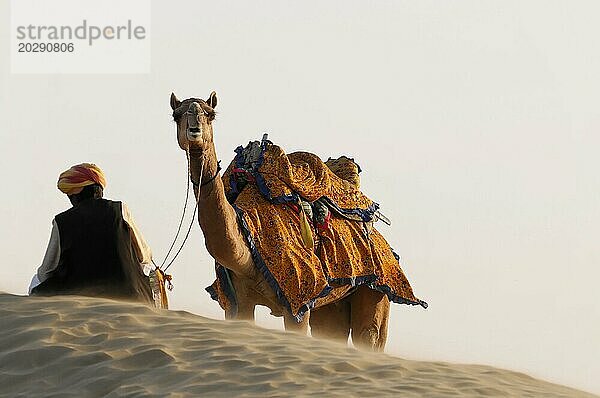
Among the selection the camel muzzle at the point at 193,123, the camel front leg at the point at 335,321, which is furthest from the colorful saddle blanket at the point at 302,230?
the camel muzzle at the point at 193,123

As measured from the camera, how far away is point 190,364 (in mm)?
8453

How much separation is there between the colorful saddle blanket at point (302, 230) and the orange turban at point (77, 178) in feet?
8.97

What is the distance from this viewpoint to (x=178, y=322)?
9.56 meters

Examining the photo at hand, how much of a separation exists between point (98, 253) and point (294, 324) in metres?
3.05

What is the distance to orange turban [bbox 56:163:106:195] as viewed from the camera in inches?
396

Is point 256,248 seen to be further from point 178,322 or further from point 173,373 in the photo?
point 173,373

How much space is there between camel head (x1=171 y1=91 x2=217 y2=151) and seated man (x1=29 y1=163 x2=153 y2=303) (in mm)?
1430

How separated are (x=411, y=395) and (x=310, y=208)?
5584 millimetres

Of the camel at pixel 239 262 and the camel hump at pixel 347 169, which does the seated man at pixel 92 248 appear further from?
the camel hump at pixel 347 169

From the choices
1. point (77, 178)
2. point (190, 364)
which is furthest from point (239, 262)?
point (190, 364)

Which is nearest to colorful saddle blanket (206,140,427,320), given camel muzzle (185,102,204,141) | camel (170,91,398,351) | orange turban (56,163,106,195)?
camel (170,91,398,351)

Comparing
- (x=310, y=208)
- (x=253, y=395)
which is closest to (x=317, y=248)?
(x=310, y=208)

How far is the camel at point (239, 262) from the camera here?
11.6 meters

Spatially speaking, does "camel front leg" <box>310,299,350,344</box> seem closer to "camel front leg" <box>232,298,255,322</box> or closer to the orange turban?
"camel front leg" <box>232,298,255,322</box>
